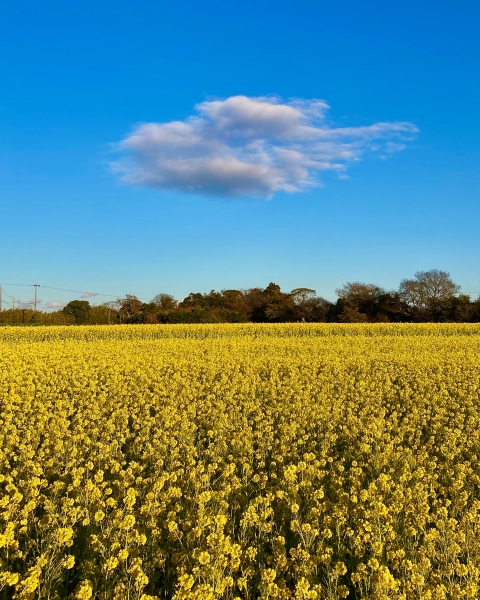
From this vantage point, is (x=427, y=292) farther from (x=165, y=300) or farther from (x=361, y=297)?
(x=165, y=300)

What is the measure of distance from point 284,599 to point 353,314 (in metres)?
62.4

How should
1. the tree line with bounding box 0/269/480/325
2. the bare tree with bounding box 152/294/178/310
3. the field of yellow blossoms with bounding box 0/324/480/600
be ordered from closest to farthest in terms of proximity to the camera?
the field of yellow blossoms with bounding box 0/324/480/600 < the tree line with bounding box 0/269/480/325 < the bare tree with bounding box 152/294/178/310

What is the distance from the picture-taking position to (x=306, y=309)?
7394cm

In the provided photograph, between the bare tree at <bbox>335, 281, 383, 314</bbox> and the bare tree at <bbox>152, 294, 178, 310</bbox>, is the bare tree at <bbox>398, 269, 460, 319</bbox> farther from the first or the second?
the bare tree at <bbox>152, 294, 178, 310</bbox>

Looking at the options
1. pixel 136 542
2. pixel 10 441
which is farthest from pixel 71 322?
pixel 136 542

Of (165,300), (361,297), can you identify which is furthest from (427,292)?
(165,300)

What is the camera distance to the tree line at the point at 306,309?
61.1 m

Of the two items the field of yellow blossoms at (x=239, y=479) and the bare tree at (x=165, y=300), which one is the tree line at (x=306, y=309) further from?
the field of yellow blossoms at (x=239, y=479)

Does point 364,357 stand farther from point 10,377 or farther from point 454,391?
point 10,377

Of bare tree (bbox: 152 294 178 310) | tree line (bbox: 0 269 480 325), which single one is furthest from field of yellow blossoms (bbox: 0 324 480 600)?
bare tree (bbox: 152 294 178 310)

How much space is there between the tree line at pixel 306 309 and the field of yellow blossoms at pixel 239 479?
43720 millimetres

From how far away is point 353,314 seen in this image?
63594 mm

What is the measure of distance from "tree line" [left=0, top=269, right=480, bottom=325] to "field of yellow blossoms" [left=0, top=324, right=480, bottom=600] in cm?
4372

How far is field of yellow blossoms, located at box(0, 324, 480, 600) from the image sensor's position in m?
3.79
